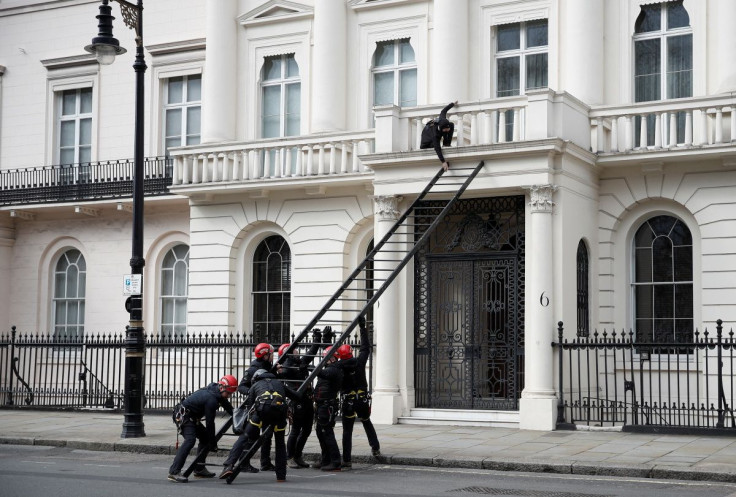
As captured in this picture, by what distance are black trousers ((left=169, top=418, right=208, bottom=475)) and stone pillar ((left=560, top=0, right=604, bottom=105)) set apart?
11524 millimetres

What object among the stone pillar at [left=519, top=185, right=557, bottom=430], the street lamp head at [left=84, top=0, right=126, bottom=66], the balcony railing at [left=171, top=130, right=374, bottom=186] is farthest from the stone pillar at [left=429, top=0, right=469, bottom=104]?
the street lamp head at [left=84, top=0, right=126, bottom=66]

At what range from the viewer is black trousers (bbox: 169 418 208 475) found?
14.5 meters

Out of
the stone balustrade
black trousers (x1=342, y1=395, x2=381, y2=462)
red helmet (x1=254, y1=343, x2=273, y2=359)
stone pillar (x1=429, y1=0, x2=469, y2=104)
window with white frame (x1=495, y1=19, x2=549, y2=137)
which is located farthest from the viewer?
stone pillar (x1=429, y1=0, x2=469, y2=104)

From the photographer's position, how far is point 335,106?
25.8 m

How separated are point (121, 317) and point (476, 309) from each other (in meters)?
11.6

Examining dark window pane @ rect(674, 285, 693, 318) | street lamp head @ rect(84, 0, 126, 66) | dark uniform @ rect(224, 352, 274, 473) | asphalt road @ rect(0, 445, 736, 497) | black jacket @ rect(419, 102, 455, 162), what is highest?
street lamp head @ rect(84, 0, 126, 66)

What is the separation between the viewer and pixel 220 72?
27094mm

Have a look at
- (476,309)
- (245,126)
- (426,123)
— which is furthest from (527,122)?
(245,126)

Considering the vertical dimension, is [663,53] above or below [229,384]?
above

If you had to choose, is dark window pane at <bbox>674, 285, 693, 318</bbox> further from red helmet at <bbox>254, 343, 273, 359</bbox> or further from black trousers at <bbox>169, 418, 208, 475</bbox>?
black trousers at <bbox>169, 418, 208, 475</bbox>

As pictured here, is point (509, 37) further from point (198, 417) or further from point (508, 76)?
point (198, 417)

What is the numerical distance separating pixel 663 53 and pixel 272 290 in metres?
10.1

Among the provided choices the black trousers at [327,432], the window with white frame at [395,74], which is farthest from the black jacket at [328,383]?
the window with white frame at [395,74]

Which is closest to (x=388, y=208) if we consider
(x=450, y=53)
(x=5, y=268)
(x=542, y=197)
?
(x=542, y=197)
